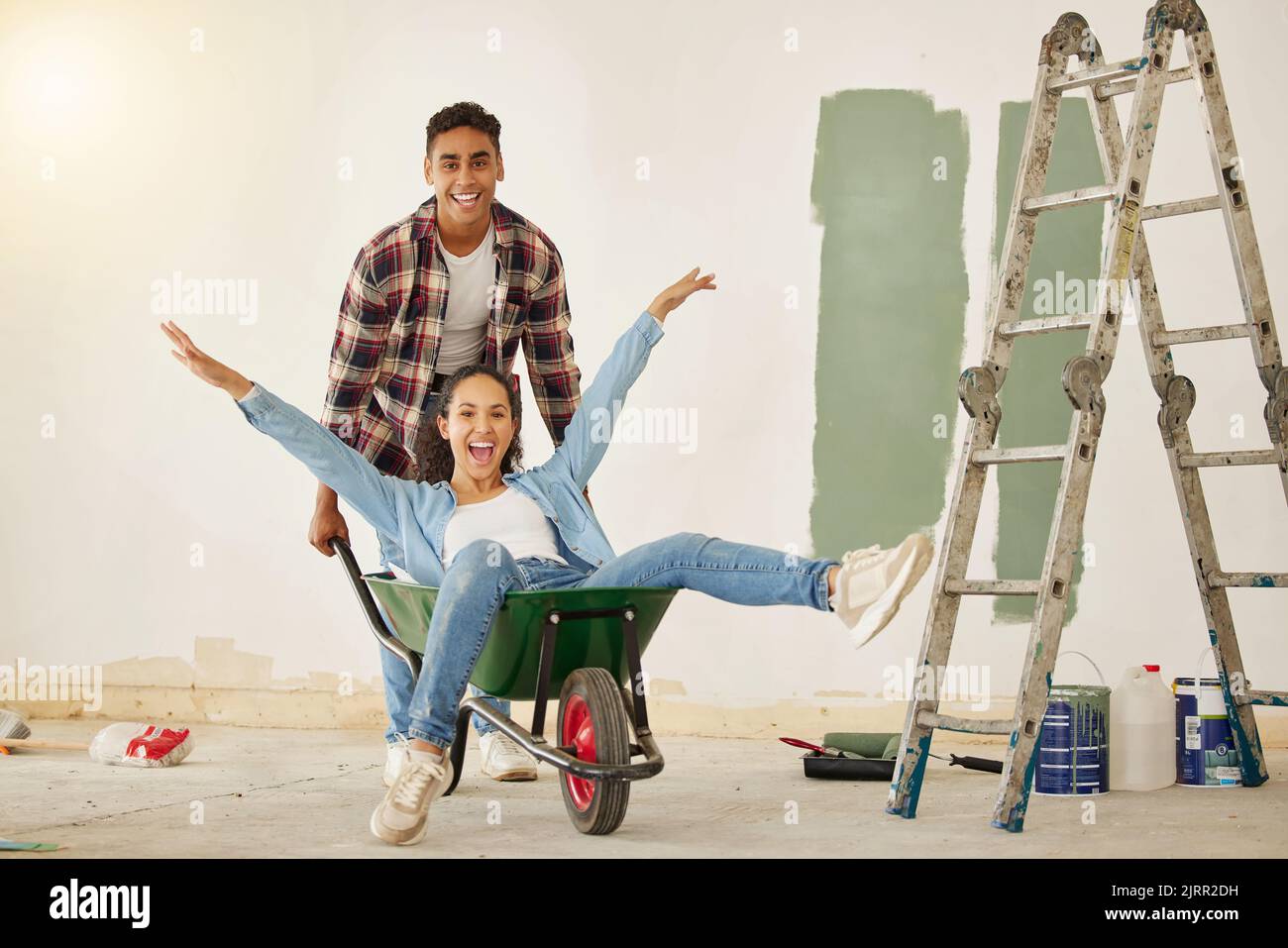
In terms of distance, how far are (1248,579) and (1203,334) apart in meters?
0.54

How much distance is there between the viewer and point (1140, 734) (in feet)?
8.95

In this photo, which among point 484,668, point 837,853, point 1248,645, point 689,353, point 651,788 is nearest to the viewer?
point 837,853

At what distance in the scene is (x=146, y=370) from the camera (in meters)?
4.04

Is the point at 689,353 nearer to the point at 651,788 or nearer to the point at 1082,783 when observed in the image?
the point at 651,788

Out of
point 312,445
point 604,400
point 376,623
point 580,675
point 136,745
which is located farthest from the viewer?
point 136,745

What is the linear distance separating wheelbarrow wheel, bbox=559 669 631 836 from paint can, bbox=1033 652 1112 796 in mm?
1010

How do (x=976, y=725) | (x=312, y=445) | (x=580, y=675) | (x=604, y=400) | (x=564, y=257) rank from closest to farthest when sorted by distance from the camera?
(x=580, y=675)
(x=976, y=725)
(x=312, y=445)
(x=604, y=400)
(x=564, y=257)

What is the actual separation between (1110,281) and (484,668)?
1.36m

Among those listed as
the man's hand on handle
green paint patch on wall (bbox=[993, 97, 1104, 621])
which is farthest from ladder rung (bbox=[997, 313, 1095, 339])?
the man's hand on handle

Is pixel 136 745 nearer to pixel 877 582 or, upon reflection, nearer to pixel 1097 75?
pixel 877 582

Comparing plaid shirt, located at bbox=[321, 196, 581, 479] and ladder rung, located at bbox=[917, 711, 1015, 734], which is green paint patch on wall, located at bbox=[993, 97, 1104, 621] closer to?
ladder rung, located at bbox=[917, 711, 1015, 734]

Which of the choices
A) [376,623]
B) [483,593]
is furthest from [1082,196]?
[376,623]

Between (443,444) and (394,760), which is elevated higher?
(443,444)
